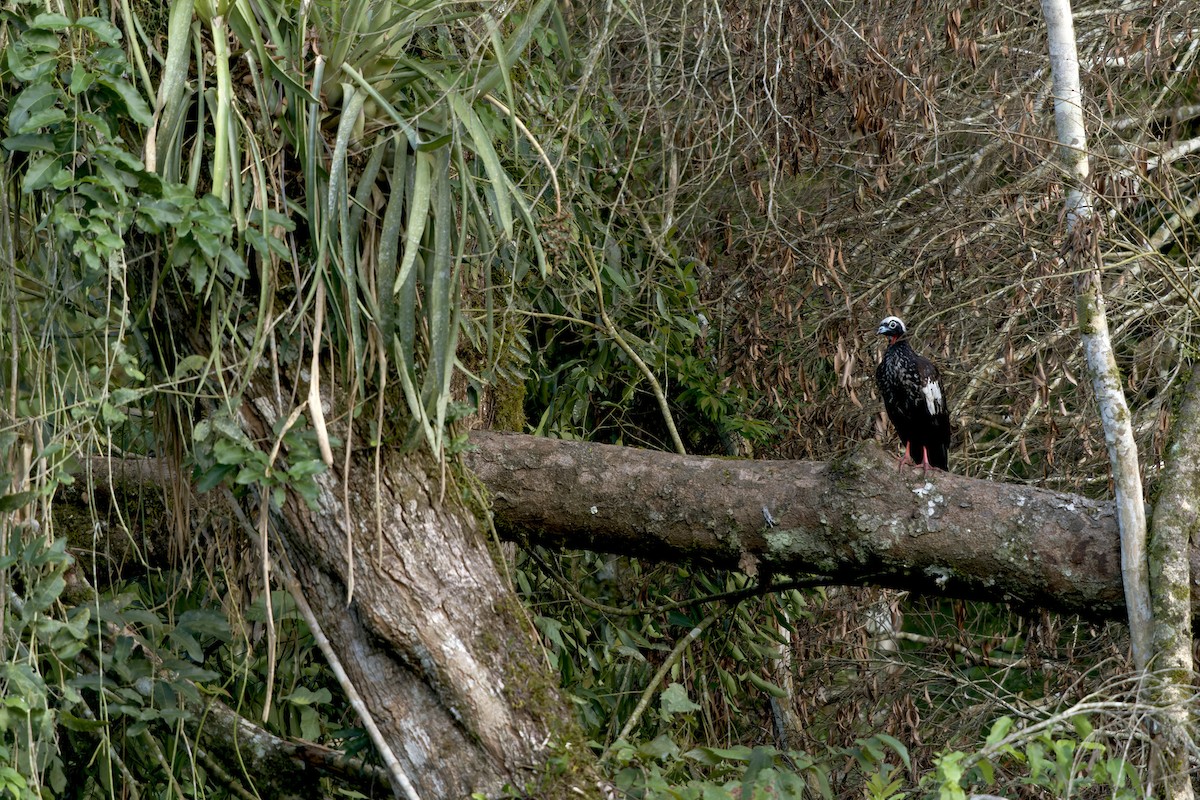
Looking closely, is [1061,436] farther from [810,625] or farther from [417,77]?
[417,77]

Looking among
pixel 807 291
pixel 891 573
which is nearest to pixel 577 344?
pixel 807 291

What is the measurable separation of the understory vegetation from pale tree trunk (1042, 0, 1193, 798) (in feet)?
0.28

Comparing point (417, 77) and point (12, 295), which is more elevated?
point (417, 77)

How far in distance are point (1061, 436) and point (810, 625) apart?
1074 millimetres

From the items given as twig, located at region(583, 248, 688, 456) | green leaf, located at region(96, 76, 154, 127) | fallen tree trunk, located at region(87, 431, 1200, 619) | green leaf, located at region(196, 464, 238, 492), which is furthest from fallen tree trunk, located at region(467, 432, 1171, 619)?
green leaf, located at region(96, 76, 154, 127)

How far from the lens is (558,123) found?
2.98m

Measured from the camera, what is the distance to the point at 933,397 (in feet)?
11.8

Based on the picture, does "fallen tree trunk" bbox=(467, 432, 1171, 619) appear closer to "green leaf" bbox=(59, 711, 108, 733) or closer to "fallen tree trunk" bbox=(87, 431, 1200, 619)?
"fallen tree trunk" bbox=(87, 431, 1200, 619)

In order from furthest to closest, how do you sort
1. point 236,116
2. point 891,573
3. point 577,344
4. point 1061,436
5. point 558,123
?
1. point 577,344
2. point 1061,436
3. point 558,123
4. point 891,573
5. point 236,116

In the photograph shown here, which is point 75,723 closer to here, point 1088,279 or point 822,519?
point 822,519

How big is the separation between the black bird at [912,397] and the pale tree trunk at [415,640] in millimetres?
1857

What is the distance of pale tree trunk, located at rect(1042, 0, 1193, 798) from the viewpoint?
2291mm

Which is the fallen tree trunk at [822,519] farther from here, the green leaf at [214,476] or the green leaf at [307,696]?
the green leaf at [214,476]

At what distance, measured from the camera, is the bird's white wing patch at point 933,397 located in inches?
142
